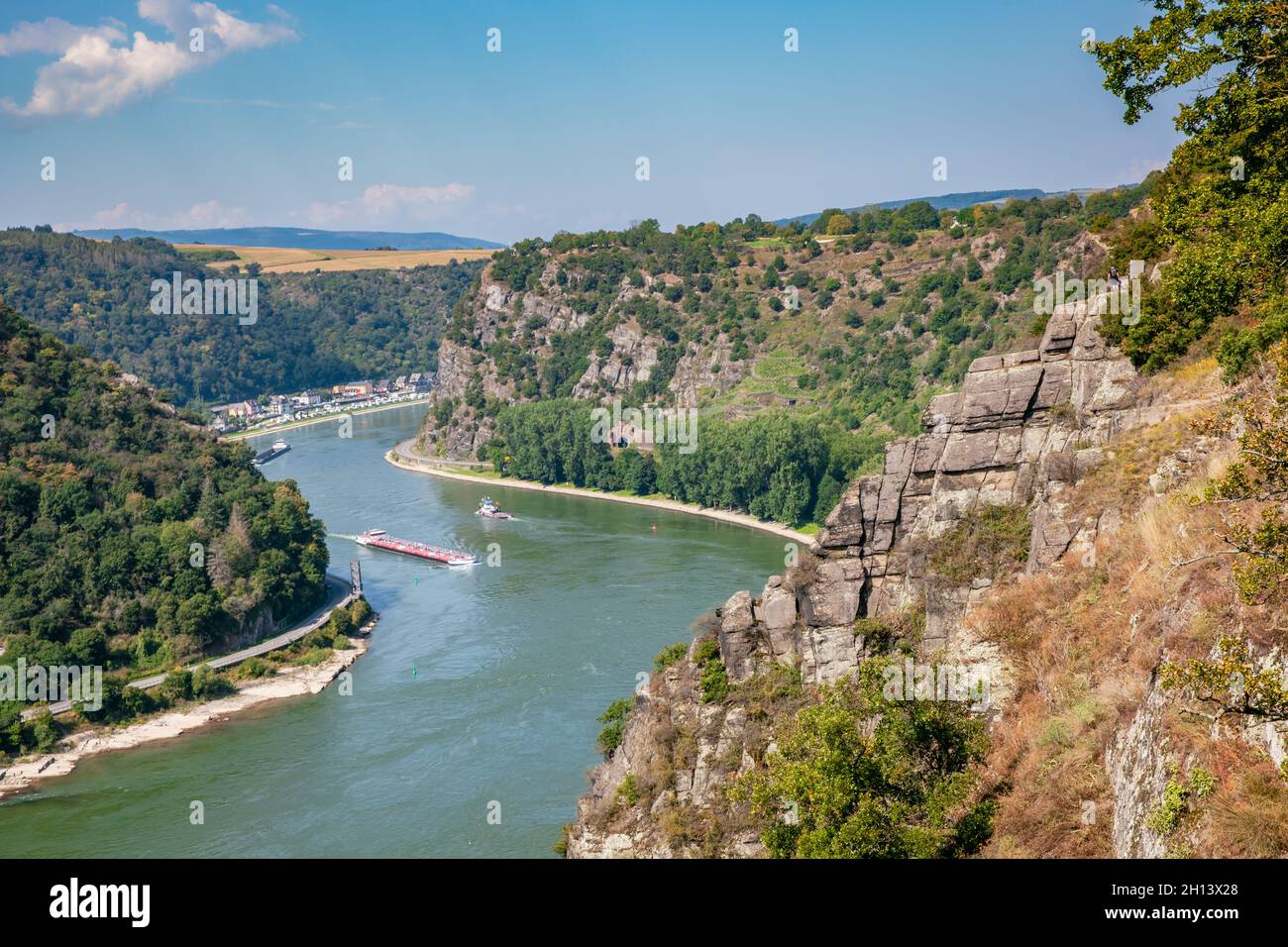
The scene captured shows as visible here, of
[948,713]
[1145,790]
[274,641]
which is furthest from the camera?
[274,641]

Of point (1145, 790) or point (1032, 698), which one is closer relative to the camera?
point (1145, 790)

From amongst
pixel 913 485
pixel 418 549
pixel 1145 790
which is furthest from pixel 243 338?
pixel 1145 790

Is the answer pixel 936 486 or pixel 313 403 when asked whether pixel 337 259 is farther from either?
pixel 936 486

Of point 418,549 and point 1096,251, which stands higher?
point 1096,251

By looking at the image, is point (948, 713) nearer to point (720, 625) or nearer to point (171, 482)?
point (720, 625)

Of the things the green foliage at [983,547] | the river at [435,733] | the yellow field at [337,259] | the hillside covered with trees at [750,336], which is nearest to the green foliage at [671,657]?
the river at [435,733]

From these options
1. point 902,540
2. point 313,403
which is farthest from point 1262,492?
point 313,403

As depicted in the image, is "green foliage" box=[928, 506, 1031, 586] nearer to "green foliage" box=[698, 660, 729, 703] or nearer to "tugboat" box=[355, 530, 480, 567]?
"green foliage" box=[698, 660, 729, 703]
